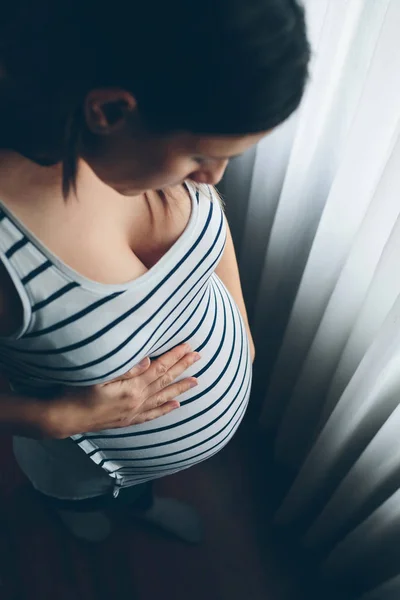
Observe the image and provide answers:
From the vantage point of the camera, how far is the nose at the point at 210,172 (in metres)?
0.51

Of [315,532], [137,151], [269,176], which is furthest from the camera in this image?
[315,532]

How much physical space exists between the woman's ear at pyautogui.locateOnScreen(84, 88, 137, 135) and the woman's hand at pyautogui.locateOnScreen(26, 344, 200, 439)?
0.34 meters

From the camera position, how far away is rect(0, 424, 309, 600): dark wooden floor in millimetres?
1202

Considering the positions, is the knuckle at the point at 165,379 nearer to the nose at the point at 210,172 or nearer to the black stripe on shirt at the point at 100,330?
the black stripe on shirt at the point at 100,330

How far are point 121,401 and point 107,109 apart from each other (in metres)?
0.38

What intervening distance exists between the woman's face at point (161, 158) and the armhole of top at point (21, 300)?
12 centimetres

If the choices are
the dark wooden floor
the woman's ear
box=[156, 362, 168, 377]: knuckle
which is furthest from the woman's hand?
the dark wooden floor

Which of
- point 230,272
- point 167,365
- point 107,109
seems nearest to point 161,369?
point 167,365

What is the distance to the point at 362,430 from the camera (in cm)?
89

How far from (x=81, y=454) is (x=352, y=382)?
16.8 inches

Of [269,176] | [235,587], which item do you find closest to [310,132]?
[269,176]

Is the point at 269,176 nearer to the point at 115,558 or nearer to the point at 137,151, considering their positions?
the point at 137,151

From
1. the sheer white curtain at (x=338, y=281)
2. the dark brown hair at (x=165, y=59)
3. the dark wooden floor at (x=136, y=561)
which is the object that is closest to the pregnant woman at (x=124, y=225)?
the dark brown hair at (x=165, y=59)

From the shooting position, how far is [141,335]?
0.64 m
